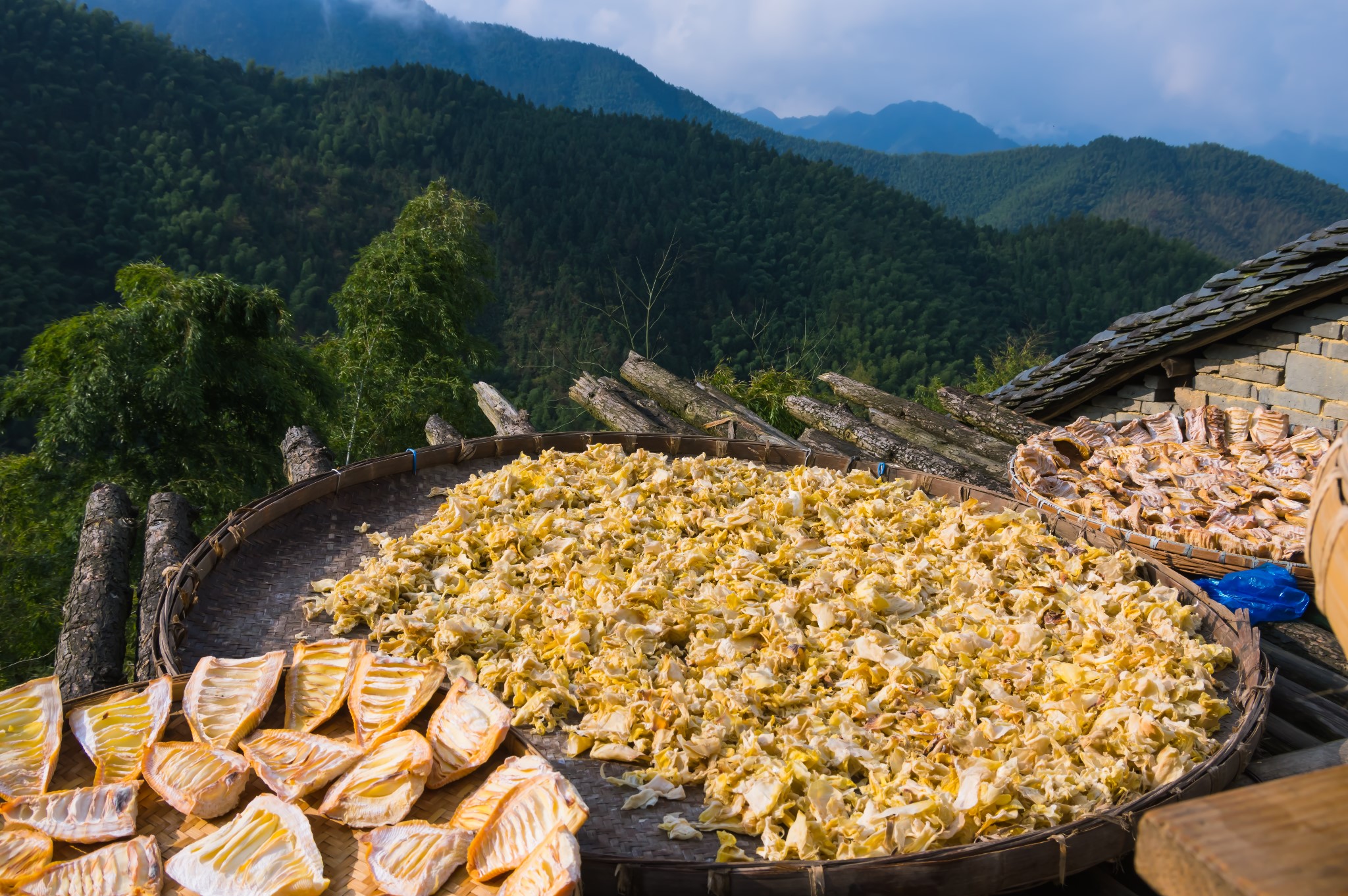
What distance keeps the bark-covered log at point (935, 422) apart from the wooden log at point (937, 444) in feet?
0.07

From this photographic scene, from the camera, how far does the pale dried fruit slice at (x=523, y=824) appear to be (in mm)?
1188

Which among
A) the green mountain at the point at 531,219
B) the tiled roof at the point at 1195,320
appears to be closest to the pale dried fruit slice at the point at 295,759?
the tiled roof at the point at 1195,320

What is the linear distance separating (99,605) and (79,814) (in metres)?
2.20

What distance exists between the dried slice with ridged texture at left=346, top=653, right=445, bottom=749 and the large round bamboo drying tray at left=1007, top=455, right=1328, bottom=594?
2084 millimetres

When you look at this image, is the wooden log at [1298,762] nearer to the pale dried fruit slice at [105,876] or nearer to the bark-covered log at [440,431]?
the pale dried fruit slice at [105,876]

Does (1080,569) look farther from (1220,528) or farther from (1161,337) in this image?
(1161,337)

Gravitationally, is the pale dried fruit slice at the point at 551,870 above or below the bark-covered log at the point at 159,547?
above

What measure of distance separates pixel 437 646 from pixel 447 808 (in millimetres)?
612

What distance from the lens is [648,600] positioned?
6.96 ft

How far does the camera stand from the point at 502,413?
6.56m

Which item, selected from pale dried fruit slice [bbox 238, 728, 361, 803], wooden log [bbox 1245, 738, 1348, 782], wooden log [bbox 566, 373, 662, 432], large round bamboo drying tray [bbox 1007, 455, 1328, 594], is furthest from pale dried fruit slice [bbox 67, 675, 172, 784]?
wooden log [bbox 566, 373, 662, 432]

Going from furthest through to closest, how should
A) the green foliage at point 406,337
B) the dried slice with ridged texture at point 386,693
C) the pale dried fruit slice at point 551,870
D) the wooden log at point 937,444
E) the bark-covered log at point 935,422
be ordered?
the green foliage at point 406,337, the bark-covered log at point 935,422, the wooden log at point 937,444, the dried slice with ridged texture at point 386,693, the pale dried fruit slice at point 551,870

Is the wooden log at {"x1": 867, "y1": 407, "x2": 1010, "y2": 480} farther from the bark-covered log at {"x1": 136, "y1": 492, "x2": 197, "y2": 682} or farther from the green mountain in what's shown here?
the green mountain

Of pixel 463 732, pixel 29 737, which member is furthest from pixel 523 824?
Result: pixel 29 737
